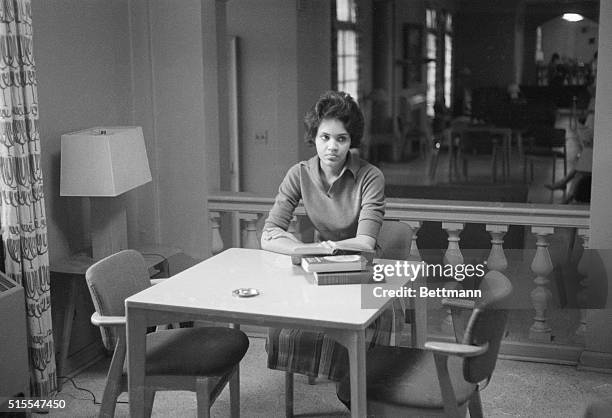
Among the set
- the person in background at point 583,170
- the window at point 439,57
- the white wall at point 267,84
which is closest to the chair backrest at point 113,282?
the person in background at point 583,170

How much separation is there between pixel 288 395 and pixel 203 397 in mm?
776

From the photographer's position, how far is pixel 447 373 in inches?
107

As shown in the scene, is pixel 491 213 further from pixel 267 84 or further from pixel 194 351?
pixel 267 84

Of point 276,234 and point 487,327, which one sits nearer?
point 487,327

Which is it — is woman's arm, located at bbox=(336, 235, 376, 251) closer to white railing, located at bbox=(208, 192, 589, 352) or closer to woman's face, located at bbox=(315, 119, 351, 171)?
woman's face, located at bbox=(315, 119, 351, 171)

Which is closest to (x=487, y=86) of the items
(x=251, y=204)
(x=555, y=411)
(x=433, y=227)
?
(x=433, y=227)

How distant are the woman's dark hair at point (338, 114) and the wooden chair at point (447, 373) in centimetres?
91

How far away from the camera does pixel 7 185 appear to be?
3.69 metres

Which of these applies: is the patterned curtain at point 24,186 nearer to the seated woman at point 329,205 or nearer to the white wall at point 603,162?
the seated woman at point 329,205

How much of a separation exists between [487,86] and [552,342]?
3.70 meters

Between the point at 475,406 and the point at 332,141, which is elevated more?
the point at 332,141

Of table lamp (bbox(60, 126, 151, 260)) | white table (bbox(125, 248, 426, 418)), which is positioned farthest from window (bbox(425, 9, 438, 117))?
white table (bbox(125, 248, 426, 418))

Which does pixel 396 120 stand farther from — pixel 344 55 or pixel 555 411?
pixel 555 411

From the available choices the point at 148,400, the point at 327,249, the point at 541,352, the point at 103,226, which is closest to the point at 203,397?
the point at 148,400
